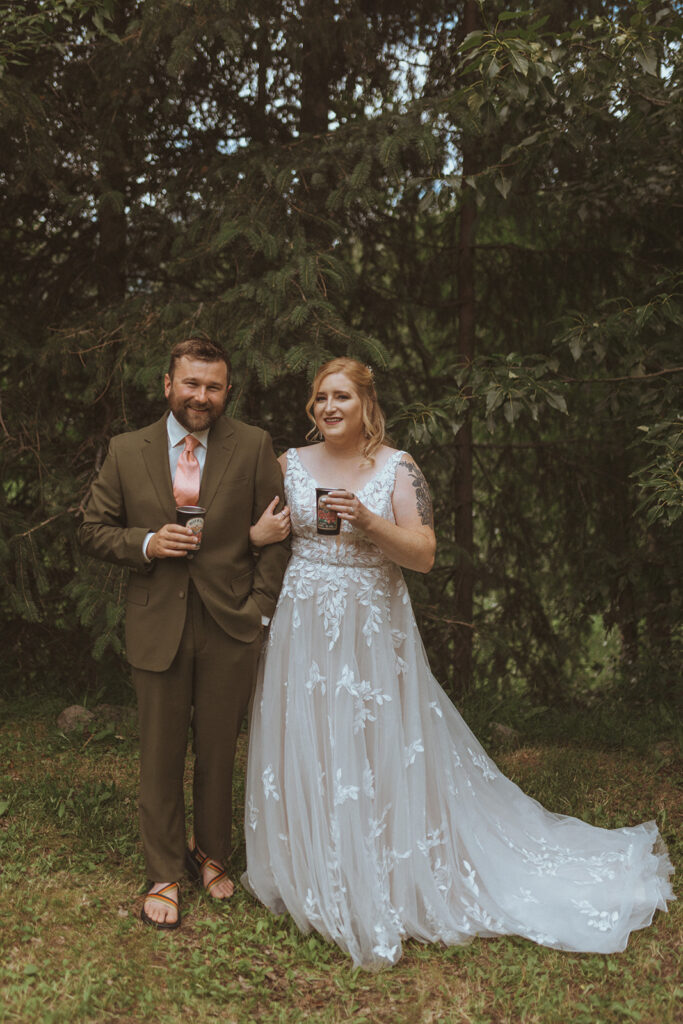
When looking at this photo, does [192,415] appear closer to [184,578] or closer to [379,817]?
[184,578]

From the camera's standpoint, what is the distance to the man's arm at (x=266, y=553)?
3.58 m

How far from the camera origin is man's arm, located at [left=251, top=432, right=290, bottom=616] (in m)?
3.58

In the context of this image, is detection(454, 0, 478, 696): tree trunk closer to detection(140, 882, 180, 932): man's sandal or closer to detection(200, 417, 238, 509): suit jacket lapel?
detection(200, 417, 238, 509): suit jacket lapel

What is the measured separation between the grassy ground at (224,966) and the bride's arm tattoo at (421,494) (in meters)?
1.61

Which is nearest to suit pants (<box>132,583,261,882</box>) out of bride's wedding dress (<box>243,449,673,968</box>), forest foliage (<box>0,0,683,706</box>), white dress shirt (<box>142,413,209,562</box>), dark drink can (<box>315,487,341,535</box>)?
bride's wedding dress (<box>243,449,673,968</box>)

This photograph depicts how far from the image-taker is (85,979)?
3.03 meters

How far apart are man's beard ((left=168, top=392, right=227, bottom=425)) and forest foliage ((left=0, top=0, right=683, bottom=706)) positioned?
1148mm

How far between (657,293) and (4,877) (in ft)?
14.0

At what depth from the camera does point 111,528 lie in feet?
11.2

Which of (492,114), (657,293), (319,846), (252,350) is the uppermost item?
(492,114)

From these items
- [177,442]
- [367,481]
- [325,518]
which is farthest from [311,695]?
[177,442]

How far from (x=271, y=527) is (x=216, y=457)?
0.35 meters

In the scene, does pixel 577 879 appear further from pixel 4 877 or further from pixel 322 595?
pixel 4 877

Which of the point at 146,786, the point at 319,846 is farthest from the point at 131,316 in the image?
the point at 319,846
